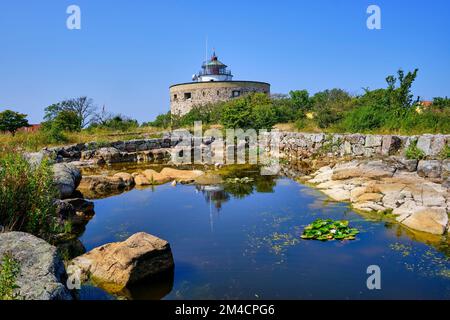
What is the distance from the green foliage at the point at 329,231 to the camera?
780 cm

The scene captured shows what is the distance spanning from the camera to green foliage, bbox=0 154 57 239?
6219mm

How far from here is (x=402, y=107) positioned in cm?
1758

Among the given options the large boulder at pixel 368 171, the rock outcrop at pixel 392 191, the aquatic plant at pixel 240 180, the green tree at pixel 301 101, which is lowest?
the aquatic plant at pixel 240 180

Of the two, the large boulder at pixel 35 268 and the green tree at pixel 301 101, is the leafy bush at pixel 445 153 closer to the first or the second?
the large boulder at pixel 35 268

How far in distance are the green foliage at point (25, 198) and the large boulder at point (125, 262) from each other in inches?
35.0

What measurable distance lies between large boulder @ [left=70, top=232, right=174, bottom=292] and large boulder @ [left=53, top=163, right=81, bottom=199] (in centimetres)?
404

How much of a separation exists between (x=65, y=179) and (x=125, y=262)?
5350mm

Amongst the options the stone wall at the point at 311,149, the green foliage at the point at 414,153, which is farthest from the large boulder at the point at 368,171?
the green foliage at the point at 414,153

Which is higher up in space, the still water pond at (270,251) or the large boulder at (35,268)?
the large boulder at (35,268)

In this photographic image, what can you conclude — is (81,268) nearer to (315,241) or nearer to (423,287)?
(315,241)

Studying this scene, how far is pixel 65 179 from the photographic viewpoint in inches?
413

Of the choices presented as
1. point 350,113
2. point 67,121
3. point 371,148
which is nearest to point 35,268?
point 371,148

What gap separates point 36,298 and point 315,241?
5345mm
